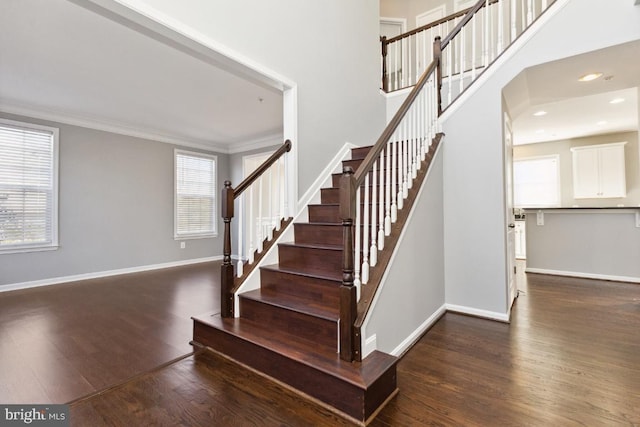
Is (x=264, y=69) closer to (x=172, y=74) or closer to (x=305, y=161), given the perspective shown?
(x=305, y=161)

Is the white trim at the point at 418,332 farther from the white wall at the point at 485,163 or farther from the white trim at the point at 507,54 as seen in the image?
the white trim at the point at 507,54

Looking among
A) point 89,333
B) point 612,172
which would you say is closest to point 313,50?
point 89,333

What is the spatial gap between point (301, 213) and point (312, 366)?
1602mm

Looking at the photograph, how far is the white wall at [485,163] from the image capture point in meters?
2.64

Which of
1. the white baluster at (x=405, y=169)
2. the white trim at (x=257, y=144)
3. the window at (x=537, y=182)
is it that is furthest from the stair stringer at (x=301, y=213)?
the window at (x=537, y=182)

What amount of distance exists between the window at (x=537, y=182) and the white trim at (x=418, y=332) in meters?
5.44

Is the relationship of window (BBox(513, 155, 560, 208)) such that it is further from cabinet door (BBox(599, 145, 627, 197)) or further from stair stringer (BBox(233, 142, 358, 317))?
stair stringer (BBox(233, 142, 358, 317))

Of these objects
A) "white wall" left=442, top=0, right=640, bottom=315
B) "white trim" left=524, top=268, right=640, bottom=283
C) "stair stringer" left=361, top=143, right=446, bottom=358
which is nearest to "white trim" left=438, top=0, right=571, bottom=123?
"white wall" left=442, top=0, right=640, bottom=315

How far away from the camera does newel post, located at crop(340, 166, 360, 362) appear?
1687mm

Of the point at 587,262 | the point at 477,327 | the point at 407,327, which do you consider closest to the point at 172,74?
the point at 407,327

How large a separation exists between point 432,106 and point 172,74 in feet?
9.77

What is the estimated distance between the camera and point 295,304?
2150 millimetres

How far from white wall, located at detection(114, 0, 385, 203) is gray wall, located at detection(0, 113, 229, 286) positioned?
12.9 feet

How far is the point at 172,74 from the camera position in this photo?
11.3ft
